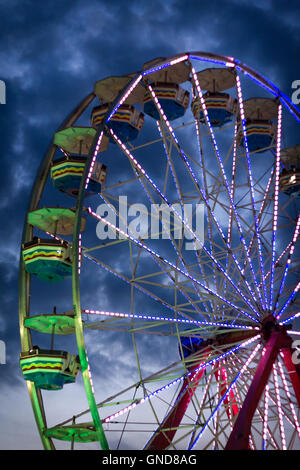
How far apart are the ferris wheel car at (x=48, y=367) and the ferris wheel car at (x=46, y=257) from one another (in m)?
2.09

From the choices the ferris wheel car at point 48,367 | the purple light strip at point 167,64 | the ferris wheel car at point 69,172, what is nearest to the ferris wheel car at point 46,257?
the ferris wheel car at point 69,172

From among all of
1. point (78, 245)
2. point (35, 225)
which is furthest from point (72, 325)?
point (35, 225)

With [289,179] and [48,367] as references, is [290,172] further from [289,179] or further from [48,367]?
[48,367]

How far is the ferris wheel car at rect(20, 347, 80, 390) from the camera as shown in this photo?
1377 cm

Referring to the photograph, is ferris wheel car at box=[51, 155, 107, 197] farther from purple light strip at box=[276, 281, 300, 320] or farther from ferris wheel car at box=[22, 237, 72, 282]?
purple light strip at box=[276, 281, 300, 320]

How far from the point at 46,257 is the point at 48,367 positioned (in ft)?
8.81

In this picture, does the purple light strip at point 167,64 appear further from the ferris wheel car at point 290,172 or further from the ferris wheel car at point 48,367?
the ferris wheel car at point 48,367

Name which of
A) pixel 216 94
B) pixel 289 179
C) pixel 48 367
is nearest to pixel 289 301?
pixel 289 179

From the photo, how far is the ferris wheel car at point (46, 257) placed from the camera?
1498 cm

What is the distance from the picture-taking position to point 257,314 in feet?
51.1

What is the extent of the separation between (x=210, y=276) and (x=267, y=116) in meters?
5.56

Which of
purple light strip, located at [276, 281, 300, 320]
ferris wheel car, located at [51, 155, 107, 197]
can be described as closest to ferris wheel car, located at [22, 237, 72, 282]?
ferris wheel car, located at [51, 155, 107, 197]

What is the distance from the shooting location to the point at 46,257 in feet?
49.0
